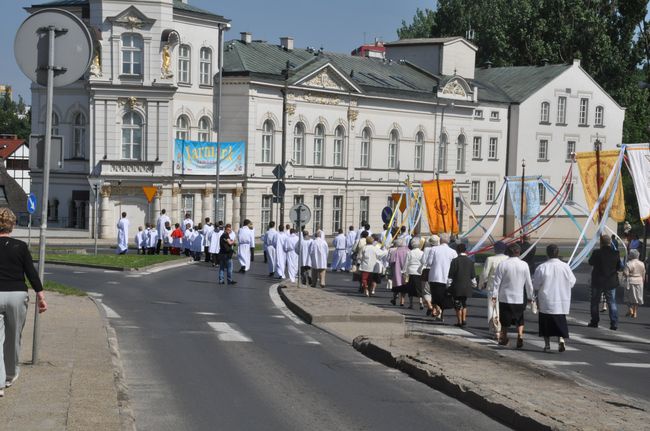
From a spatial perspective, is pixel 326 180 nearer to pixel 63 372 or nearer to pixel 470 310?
pixel 470 310

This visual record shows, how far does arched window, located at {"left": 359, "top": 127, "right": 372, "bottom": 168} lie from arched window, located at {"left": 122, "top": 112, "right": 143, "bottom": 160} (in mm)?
15742

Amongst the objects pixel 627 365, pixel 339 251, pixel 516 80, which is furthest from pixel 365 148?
pixel 627 365

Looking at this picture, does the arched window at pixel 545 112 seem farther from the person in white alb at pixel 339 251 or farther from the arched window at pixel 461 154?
the person in white alb at pixel 339 251

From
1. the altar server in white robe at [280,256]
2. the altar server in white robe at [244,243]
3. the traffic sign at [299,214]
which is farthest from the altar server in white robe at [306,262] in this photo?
the altar server in white robe at [244,243]

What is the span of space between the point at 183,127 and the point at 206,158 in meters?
2.18

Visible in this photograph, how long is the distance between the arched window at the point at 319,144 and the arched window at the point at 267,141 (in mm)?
3595

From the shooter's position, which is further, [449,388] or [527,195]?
[527,195]

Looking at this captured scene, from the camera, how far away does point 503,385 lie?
12.9 meters

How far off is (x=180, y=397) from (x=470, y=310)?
15.0 m

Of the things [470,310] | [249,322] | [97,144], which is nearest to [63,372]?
[249,322]

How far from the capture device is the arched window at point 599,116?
8250 cm

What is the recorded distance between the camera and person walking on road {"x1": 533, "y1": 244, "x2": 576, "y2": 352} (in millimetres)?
18203

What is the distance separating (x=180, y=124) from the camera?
6053cm

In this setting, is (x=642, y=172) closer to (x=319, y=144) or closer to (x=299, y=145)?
(x=299, y=145)
